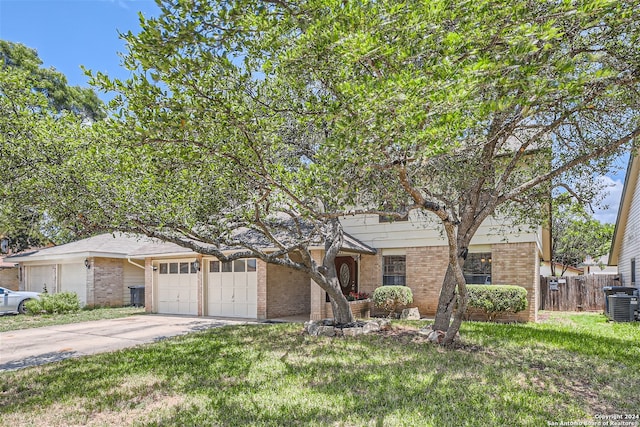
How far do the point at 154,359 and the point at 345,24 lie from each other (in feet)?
22.5

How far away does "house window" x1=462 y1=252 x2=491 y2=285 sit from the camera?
13.1 metres

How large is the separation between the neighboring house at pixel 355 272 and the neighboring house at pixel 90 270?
276cm

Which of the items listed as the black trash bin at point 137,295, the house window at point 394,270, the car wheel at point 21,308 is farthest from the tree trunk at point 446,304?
the car wheel at point 21,308

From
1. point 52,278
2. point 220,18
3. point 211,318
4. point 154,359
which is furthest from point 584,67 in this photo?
point 52,278

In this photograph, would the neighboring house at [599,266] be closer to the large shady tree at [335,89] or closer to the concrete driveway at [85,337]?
the large shady tree at [335,89]

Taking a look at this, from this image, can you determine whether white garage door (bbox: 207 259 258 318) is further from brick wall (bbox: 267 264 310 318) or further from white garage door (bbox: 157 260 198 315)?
white garage door (bbox: 157 260 198 315)

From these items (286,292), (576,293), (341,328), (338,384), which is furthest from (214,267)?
(576,293)

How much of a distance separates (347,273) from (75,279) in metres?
13.0

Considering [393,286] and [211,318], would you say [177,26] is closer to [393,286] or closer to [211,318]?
[393,286]

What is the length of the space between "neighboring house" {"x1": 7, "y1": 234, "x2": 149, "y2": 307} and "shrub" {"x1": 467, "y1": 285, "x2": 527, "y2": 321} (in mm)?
13585

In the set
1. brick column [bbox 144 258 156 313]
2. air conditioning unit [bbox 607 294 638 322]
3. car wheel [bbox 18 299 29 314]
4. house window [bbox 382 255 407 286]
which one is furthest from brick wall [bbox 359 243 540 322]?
car wheel [bbox 18 299 29 314]

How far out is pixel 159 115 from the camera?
5.00 meters
